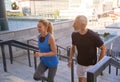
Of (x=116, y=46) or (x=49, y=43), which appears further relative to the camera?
(x=116, y=46)

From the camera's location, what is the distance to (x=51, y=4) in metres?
42.6

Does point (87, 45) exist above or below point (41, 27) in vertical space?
below

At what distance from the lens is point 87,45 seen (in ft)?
10.6

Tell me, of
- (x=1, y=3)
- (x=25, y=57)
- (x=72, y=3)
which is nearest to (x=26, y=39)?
(x=25, y=57)

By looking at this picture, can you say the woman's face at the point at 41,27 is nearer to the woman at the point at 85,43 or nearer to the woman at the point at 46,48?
the woman at the point at 46,48

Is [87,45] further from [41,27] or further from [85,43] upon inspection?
→ [41,27]

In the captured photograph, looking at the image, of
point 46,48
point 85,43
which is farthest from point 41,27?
point 85,43

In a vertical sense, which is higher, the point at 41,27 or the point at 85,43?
the point at 41,27

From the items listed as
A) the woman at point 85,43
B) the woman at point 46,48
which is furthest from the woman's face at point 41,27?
the woman at point 85,43

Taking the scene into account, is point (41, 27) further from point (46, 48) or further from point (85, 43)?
point (85, 43)

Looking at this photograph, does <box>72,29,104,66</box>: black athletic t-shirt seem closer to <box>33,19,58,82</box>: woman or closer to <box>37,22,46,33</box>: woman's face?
<box>33,19,58,82</box>: woman

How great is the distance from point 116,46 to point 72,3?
2469 cm

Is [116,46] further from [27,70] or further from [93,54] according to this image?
[93,54]

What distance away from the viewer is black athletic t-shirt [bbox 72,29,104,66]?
10.4ft
